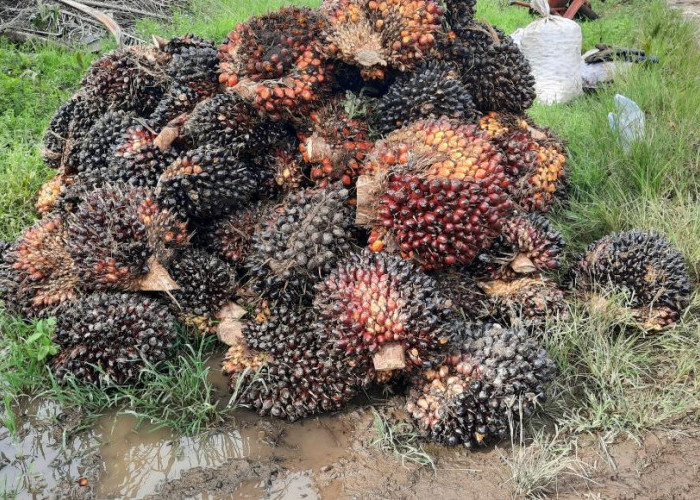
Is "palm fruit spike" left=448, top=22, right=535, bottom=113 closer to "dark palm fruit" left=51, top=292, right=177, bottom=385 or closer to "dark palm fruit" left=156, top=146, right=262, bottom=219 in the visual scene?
"dark palm fruit" left=156, top=146, right=262, bottom=219

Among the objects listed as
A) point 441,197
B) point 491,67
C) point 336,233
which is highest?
point 491,67

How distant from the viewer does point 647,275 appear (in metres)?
2.90

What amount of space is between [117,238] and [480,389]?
1816 mm

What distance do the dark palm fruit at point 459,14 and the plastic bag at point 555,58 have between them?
10.9 feet

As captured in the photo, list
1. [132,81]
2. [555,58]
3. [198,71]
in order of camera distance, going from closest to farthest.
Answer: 1. [198,71]
2. [132,81]
3. [555,58]

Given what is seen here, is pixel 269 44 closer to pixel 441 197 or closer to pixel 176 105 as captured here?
pixel 176 105

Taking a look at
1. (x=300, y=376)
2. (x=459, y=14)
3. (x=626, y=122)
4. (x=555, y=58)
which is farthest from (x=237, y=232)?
(x=555, y=58)

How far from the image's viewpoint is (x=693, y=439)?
2.46 metres

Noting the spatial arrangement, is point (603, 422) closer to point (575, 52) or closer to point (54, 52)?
point (575, 52)

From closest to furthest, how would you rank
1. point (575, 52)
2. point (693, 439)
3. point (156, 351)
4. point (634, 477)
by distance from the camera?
1. point (634, 477)
2. point (693, 439)
3. point (156, 351)
4. point (575, 52)

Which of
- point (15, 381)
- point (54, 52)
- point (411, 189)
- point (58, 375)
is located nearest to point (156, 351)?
point (58, 375)

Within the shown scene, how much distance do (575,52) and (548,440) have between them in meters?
5.33

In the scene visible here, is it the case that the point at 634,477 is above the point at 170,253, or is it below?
below

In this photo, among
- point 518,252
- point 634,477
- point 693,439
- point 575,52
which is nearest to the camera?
point 634,477
